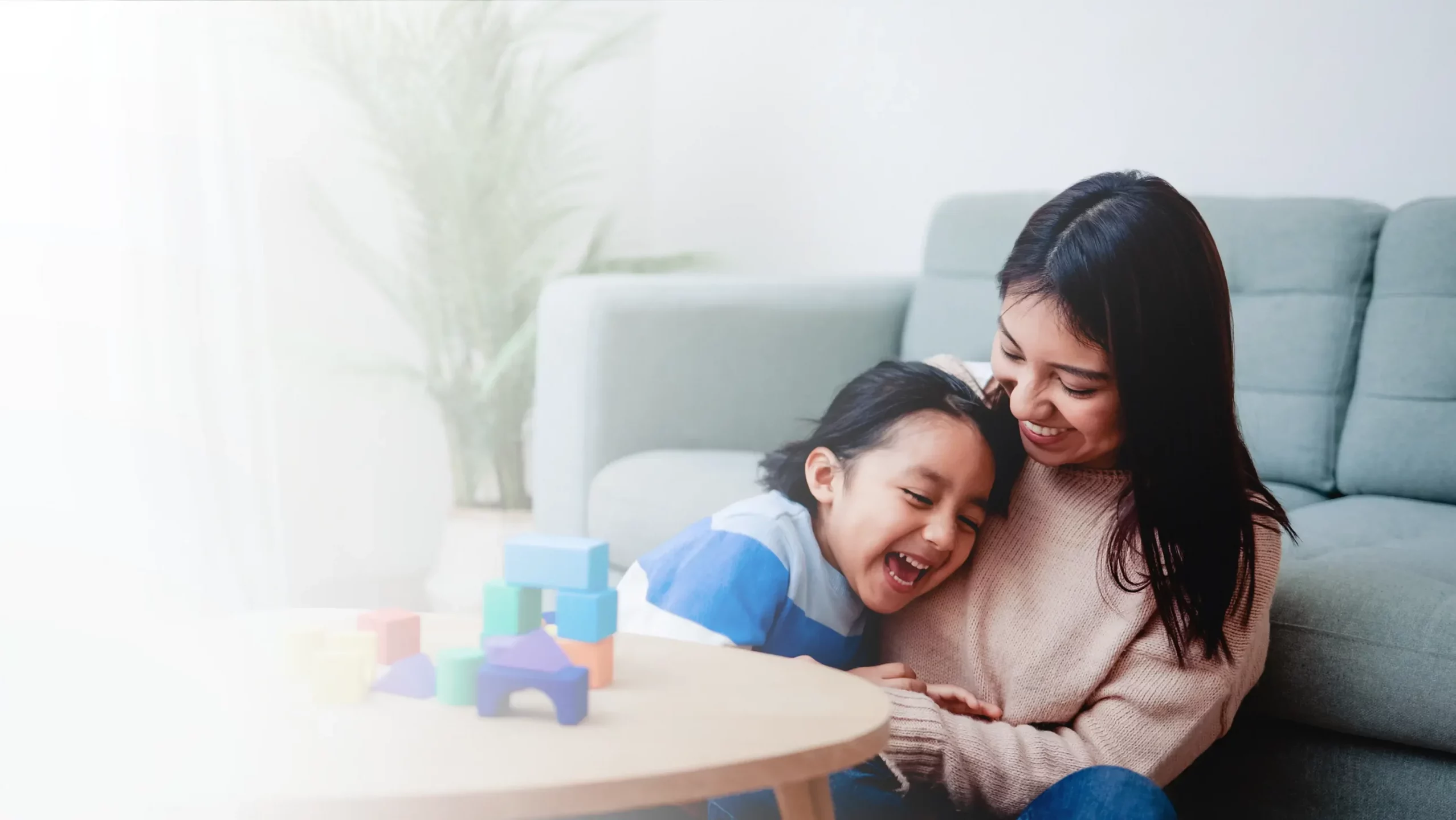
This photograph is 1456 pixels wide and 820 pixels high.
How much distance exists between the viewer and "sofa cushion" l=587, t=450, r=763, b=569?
5.48 feet

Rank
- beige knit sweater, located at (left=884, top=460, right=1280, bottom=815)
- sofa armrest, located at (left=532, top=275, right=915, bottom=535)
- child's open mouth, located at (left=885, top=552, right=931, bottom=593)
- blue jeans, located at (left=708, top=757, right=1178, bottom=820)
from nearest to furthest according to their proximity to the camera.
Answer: blue jeans, located at (left=708, top=757, right=1178, bottom=820) → beige knit sweater, located at (left=884, top=460, right=1280, bottom=815) → child's open mouth, located at (left=885, top=552, right=931, bottom=593) → sofa armrest, located at (left=532, top=275, right=915, bottom=535)

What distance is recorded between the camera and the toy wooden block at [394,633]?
793 millimetres

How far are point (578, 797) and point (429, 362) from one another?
6.47ft

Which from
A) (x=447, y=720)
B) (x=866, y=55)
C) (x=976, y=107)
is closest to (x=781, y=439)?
(x=976, y=107)

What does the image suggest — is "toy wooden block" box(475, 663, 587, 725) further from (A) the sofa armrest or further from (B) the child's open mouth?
(A) the sofa armrest

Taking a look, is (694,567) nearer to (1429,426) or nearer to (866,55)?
(1429,426)

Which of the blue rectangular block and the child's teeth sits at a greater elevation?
the blue rectangular block

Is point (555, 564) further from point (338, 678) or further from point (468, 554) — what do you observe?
point (468, 554)

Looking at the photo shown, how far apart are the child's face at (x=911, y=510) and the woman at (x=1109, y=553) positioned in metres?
0.05

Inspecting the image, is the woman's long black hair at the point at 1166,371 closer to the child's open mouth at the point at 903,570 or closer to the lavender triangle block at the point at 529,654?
the child's open mouth at the point at 903,570

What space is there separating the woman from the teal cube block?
0.35m

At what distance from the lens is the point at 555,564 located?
75 centimetres

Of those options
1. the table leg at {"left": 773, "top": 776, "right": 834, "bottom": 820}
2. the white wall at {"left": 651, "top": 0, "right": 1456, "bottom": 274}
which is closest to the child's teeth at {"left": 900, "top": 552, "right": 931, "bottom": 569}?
the table leg at {"left": 773, "top": 776, "right": 834, "bottom": 820}

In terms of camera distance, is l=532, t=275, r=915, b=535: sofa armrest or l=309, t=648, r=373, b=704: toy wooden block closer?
l=309, t=648, r=373, b=704: toy wooden block
